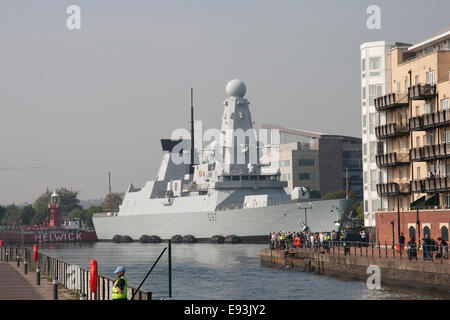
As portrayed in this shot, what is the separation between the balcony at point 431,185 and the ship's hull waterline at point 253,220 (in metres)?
39.6

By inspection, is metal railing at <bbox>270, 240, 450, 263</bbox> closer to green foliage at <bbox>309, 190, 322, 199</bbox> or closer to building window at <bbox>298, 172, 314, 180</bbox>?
green foliage at <bbox>309, 190, 322, 199</bbox>

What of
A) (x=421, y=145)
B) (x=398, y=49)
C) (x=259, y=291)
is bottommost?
(x=259, y=291)

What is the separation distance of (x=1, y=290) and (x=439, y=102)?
130 feet

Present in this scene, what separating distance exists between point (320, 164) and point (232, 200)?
171ft

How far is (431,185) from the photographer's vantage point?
65.7m

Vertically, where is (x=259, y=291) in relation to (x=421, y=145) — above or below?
below

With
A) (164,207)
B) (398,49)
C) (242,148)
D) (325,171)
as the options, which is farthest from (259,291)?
(325,171)

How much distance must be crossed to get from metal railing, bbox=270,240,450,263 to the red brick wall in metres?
1.20

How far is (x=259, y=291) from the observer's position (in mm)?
47344

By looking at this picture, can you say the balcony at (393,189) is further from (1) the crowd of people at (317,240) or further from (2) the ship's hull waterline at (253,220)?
(2) the ship's hull waterline at (253,220)

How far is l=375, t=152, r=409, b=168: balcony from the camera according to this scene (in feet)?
234

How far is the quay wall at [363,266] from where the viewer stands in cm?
4300

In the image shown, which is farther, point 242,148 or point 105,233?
point 105,233
